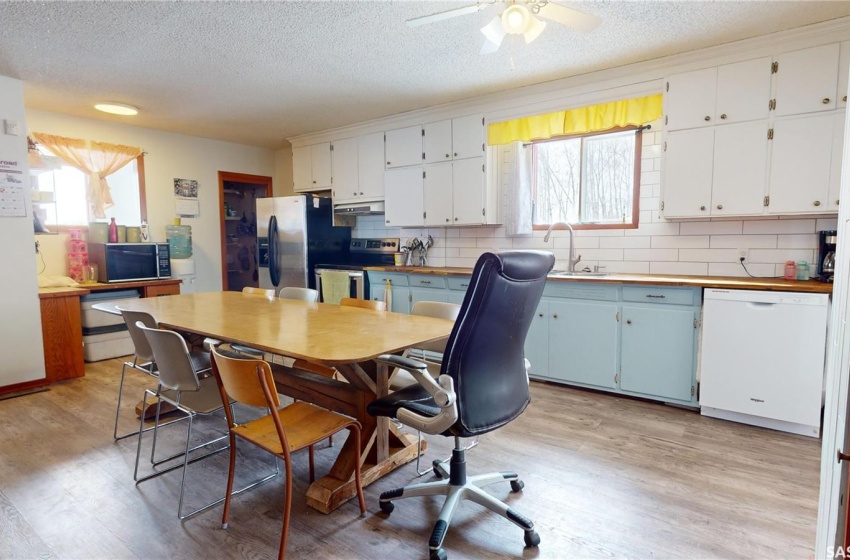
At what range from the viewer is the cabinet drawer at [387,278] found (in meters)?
4.49

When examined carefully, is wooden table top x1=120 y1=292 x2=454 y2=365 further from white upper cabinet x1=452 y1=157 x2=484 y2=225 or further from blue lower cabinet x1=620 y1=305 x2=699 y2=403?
white upper cabinet x1=452 y1=157 x2=484 y2=225

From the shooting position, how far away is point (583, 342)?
340 centimetres

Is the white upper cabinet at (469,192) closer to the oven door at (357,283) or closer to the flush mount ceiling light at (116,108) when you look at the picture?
the oven door at (357,283)

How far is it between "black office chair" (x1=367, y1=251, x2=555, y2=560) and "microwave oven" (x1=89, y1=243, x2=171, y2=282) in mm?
3921

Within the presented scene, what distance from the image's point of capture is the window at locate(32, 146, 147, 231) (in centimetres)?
431

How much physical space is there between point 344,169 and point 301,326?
11.1ft

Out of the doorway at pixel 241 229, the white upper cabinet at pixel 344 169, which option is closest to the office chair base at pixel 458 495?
the white upper cabinet at pixel 344 169

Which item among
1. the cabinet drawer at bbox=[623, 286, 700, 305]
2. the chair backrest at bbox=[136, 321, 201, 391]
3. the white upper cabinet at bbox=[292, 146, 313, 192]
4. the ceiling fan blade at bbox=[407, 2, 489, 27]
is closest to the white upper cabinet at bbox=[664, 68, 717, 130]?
the cabinet drawer at bbox=[623, 286, 700, 305]

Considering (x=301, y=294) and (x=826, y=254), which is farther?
(x=301, y=294)

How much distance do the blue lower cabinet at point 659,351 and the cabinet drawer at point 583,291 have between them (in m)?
0.14

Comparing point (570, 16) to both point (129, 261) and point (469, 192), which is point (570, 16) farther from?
point (129, 261)

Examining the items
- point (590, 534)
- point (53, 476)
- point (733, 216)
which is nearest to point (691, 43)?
point (733, 216)

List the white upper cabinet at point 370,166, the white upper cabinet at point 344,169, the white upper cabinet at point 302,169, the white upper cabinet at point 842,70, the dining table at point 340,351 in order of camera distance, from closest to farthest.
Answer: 1. the dining table at point 340,351
2. the white upper cabinet at point 842,70
3. the white upper cabinet at point 370,166
4. the white upper cabinet at point 344,169
5. the white upper cabinet at point 302,169

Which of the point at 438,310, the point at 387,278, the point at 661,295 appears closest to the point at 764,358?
the point at 661,295
